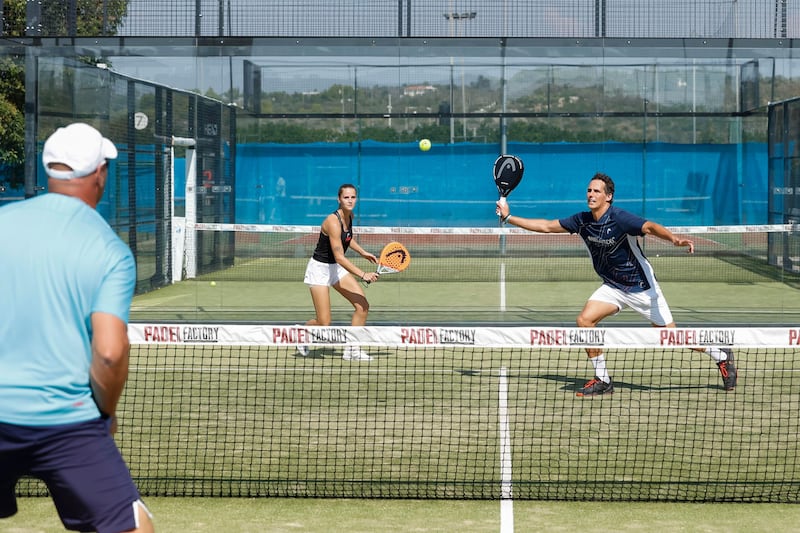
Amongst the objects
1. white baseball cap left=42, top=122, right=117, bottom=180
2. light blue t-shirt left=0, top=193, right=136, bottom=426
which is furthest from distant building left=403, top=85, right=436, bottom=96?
light blue t-shirt left=0, top=193, right=136, bottom=426

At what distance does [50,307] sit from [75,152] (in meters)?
0.48

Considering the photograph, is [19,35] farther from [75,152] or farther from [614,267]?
[75,152]

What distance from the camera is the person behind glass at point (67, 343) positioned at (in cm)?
356

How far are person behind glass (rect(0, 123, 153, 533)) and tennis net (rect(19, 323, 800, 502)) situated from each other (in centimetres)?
307

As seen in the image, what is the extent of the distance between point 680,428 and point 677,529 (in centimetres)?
259

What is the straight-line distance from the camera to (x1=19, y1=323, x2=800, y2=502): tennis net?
6922 millimetres

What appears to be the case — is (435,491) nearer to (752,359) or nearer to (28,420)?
(28,420)

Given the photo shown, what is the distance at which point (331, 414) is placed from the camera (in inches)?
353

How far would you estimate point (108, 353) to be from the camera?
11.6 feet

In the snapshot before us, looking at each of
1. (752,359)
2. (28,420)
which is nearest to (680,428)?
(752,359)

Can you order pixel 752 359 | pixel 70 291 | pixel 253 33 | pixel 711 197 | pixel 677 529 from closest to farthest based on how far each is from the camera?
pixel 70 291, pixel 677 529, pixel 752 359, pixel 253 33, pixel 711 197

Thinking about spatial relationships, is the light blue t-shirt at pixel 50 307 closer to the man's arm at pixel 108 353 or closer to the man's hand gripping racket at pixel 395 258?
the man's arm at pixel 108 353

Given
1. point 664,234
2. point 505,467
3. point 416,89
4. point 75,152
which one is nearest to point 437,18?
point 416,89

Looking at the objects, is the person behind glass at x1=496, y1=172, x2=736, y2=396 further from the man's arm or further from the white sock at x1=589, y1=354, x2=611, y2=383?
the man's arm
